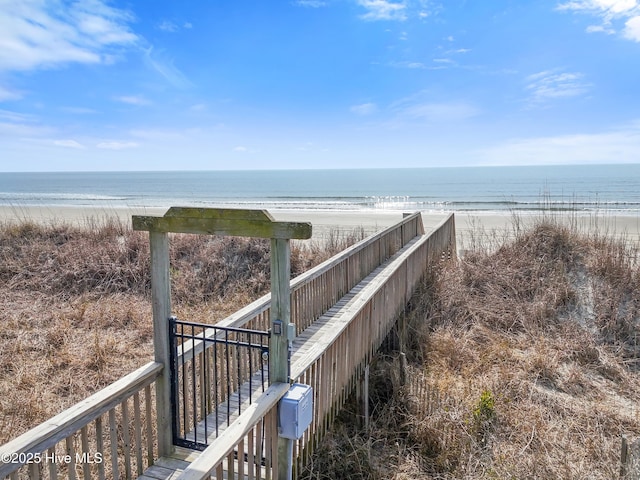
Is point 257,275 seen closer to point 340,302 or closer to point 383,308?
point 340,302

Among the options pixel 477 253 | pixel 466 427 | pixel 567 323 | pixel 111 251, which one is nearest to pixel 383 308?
pixel 466 427

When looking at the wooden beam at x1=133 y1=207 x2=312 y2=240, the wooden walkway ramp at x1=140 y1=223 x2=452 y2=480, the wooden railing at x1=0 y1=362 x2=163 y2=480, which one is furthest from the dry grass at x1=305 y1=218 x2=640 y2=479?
the wooden beam at x1=133 y1=207 x2=312 y2=240

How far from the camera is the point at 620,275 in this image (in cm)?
902

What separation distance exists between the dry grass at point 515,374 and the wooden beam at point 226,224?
238 centimetres

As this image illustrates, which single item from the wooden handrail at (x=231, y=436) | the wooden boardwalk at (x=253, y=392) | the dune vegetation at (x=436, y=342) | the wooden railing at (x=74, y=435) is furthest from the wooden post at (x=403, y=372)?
the wooden railing at (x=74, y=435)

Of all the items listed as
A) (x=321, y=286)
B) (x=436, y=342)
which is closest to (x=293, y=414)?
(x=321, y=286)

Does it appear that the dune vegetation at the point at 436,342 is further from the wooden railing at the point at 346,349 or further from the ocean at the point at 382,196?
the ocean at the point at 382,196

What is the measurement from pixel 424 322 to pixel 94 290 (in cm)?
698

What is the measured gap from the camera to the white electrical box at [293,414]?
2936 mm

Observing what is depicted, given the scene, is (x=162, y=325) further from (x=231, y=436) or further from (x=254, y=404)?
(x=231, y=436)

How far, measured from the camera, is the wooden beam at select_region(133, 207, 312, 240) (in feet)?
9.02

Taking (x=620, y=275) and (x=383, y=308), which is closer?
(x=383, y=308)

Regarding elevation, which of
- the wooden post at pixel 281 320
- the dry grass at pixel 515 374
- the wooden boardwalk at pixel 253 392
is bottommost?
the dry grass at pixel 515 374

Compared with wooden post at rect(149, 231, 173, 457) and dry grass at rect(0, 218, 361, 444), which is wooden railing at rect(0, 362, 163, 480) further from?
dry grass at rect(0, 218, 361, 444)
